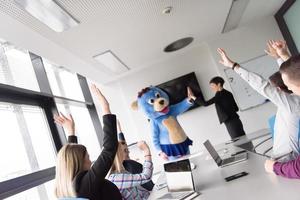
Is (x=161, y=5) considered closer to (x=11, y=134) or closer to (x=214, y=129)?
(x=11, y=134)

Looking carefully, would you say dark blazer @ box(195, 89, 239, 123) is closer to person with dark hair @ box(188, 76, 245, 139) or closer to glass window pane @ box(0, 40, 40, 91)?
person with dark hair @ box(188, 76, 245, 139)

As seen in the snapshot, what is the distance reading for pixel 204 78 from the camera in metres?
5.58

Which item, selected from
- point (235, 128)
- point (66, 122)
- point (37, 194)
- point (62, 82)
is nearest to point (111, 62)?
point (62, 82)

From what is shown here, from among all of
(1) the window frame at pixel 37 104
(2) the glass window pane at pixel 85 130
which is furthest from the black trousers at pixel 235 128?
(2) the glass window pane at pixel 85 130

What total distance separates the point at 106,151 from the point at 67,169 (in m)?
0.22

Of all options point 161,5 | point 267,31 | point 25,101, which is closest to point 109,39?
point 161,5

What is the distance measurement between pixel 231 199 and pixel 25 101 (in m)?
2.62

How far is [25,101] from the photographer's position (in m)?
3.26

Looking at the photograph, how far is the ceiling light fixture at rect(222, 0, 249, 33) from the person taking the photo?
4109 millimetres

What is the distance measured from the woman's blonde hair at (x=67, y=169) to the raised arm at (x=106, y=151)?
0.29ft

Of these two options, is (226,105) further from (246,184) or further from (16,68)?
(246,184)

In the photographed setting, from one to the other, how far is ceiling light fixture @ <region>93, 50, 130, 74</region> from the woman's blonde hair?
8.74 feet

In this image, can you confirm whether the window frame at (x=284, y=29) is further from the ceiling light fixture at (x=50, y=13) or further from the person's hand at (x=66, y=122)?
the person's hand at (x=66, y=122)

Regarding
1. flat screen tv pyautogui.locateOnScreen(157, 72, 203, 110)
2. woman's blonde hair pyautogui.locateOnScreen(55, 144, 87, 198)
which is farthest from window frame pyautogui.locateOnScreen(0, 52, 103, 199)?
flat screen tv pyautogui.locateOnScreen(157, 72, 203, 110)
